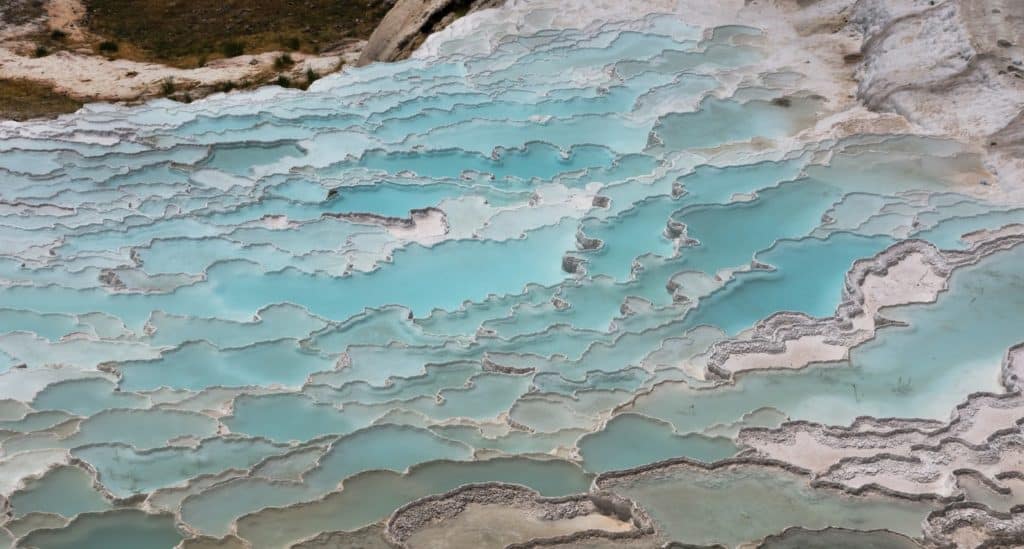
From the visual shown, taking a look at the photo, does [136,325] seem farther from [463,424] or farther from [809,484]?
[809,484]

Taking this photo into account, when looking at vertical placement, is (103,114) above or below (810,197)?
above

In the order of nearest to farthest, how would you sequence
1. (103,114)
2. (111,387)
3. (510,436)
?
1. (510,436)
2. (111,387)
3. (103,114)

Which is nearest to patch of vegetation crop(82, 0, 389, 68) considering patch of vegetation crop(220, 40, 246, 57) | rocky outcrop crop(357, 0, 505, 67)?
patch of vegetation crop(220, 40, 246, 57)

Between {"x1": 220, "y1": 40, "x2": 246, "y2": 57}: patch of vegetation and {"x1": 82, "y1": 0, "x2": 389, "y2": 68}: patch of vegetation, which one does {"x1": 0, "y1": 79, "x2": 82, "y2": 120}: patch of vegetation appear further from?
{"x1": 220, "y1": 40, "x2": 246, "y2": 57}: patch of vegetation

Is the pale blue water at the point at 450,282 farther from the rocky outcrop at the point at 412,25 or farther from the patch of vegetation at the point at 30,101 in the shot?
the patch of vegetation at the point at 30,101

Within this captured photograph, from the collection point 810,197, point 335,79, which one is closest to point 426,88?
point 335,79

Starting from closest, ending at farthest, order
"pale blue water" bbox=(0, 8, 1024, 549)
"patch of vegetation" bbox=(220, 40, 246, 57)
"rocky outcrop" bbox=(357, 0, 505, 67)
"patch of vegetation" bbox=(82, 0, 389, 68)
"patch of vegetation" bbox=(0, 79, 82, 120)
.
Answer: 1. "pale blue water" bbox=(0, 8, 1024, 549)
2. "patch of vegetation" bbox=(0, 79, 82, 120)
3. "rocky outcrop" bbox=(357, 0, 505, 67)
4. "patch of vegetation" bbox=(220, 40, 246, 57)
5. "patch of vegetation" bbox=(82, 0, 389, 68)
